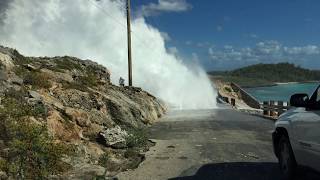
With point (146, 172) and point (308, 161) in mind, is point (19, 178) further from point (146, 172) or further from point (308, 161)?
point (308, 161)

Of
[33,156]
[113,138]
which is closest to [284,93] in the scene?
[113,138]

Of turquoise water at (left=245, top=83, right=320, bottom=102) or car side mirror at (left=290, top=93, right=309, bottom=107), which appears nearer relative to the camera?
car side mirror at (left=290, top=93, right=309, bottom=107)

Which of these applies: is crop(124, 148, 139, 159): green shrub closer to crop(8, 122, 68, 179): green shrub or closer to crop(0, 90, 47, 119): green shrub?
crop(0, 90, 47, 119): green shrub

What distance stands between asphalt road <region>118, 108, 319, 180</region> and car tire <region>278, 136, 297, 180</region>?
0.99ft

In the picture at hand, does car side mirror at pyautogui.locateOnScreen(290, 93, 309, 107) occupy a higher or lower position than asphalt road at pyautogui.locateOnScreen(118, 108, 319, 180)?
higher

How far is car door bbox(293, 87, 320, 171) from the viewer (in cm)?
816

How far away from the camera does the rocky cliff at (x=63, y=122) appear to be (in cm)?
1130

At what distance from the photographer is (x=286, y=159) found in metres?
10.1

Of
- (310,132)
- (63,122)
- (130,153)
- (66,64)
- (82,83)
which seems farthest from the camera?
(66,64)

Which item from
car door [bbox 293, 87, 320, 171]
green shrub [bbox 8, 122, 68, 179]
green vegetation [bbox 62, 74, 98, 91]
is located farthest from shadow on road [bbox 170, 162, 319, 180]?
green vegetation [bbox 62, 74, 98, 91]

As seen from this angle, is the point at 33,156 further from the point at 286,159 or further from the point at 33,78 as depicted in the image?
the point at 33,78

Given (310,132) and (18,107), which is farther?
(18,107)

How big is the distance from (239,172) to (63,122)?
17.1ft

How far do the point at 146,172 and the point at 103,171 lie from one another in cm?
85
